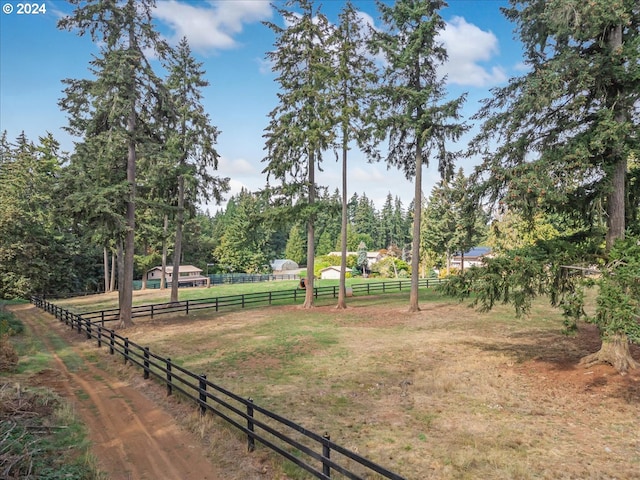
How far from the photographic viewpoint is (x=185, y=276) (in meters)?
64.5

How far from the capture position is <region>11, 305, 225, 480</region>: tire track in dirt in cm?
705

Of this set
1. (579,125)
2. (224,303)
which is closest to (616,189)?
(579,125)

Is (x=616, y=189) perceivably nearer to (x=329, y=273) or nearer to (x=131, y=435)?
(x=131, y=435)

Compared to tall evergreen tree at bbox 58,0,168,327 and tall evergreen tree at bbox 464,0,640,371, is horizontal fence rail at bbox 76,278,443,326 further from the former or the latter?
tall evergreen tree at bbox 464,0,640,371

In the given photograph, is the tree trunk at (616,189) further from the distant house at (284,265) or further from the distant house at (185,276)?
the distant house at (284,265)

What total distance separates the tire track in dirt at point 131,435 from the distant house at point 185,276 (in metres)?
48.8

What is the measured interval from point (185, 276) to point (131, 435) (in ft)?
194

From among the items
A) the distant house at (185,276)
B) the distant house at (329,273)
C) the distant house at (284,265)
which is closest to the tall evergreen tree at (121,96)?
the distant house at (185,276)

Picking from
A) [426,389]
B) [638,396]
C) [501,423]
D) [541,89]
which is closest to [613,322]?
[638,396]

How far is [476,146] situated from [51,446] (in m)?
13.5

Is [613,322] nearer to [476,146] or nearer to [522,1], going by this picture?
[476,146]

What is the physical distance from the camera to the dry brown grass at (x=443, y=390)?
7196 millimetres

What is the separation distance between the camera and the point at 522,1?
12312mm

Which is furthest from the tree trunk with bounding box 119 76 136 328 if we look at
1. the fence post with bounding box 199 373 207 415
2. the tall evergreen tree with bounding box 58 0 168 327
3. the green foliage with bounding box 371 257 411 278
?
the green foliage with bounding box 371 257 411 278
